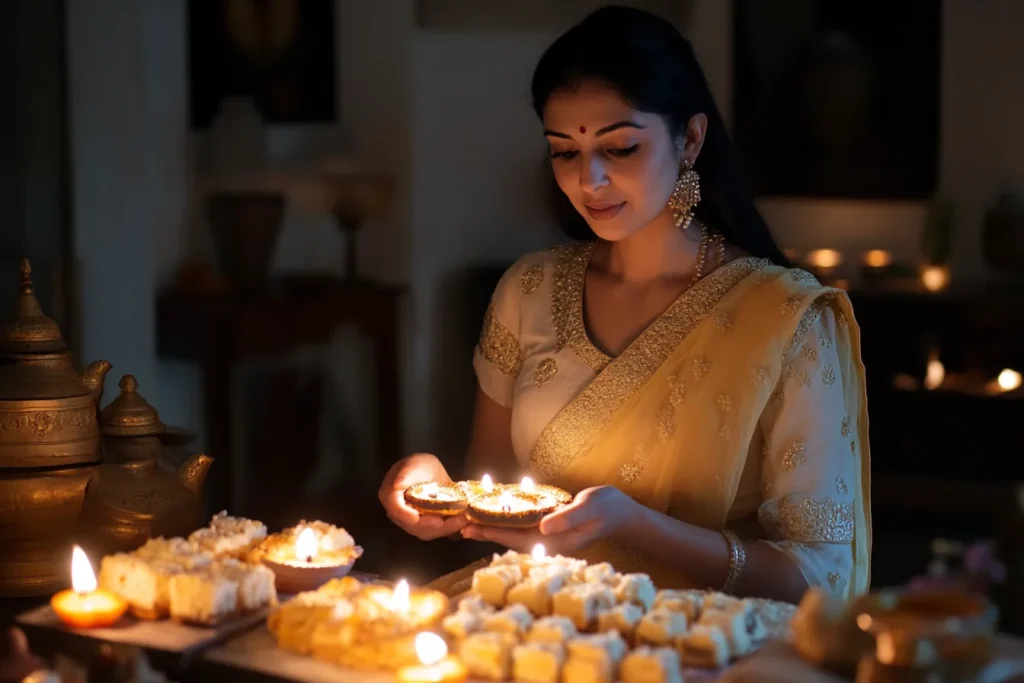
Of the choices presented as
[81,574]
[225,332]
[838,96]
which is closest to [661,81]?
[81,574]

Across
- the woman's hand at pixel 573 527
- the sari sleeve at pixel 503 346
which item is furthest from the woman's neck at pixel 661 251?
the woman's hand at pixel 573 527

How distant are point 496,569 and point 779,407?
772 millimetres

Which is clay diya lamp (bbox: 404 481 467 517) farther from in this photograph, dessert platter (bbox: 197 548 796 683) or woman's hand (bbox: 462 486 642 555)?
dessert platter (bbox: 197 548 796 683)

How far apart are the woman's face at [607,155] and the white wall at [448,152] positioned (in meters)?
2.99

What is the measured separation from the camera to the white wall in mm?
5160

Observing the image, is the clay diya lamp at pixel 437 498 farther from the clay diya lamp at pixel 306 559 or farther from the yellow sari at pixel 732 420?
the yellow sari at pixel 732 420

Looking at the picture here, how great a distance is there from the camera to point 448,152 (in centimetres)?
574

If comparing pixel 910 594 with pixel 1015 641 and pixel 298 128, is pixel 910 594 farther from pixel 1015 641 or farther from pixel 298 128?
pixel 298 128

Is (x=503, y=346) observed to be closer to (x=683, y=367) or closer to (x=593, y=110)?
(x=683, y=367)

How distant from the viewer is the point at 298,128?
18.6 ft

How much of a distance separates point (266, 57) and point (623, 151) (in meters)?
3.60

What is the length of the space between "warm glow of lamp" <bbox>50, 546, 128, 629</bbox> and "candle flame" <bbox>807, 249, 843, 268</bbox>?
441 centimetres

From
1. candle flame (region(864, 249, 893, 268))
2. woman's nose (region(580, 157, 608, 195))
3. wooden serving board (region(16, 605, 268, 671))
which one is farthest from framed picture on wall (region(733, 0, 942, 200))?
wooden serving board (region(16, 605, 268, 671))

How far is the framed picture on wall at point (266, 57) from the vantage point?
A: 17.7 ft
